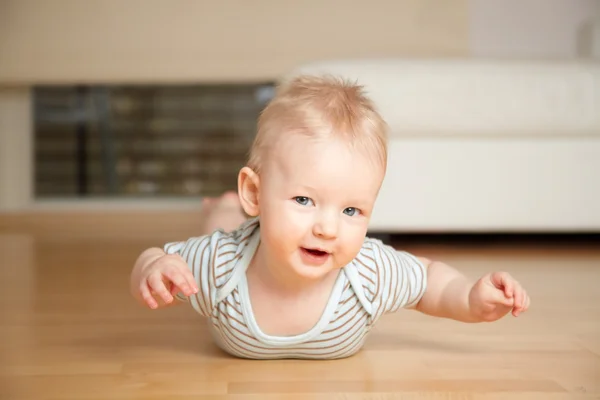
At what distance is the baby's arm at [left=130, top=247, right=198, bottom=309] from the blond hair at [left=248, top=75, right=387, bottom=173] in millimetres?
138

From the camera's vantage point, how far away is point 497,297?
0.90 m

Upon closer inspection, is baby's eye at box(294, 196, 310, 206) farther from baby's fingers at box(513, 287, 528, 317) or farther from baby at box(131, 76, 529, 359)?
baby's fingers at box(513, 287, 528, 317)

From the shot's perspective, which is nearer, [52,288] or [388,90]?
[52,288]

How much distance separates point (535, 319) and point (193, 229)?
1498mm

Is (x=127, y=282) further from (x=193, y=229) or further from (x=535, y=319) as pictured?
(x=193, y=229)

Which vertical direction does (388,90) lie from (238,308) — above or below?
above

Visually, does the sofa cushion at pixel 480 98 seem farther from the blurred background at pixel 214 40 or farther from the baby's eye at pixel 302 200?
the baby's eye at pixel 302 200

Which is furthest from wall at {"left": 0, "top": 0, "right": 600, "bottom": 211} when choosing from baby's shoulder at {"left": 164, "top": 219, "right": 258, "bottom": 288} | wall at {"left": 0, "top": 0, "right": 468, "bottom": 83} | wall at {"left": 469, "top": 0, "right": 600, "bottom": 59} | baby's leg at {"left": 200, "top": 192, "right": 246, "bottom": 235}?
baby's shoulder at {"left": 164, "top": 219, "right": 258, "bottom": 288}

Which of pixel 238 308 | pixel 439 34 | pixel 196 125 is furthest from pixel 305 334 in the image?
pixel 196 125

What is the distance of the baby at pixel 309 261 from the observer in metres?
0.82

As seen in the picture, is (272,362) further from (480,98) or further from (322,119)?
(480,98)

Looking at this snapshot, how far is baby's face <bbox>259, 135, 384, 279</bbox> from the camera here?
0.81m

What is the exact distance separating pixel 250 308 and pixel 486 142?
109cm

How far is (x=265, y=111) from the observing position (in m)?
0.87
